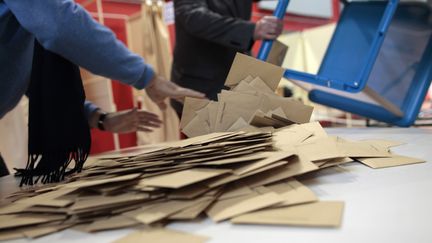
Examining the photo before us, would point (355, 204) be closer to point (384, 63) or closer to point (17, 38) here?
point (17, 38)

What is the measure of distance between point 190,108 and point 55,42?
1.00 ft

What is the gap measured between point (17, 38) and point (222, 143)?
22.0 inches

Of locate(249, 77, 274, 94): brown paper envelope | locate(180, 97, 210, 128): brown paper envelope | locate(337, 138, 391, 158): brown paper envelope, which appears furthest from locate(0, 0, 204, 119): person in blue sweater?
locate(337, 138, 391, 158): brown paper envelope

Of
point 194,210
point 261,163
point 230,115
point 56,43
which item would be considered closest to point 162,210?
point 194,210

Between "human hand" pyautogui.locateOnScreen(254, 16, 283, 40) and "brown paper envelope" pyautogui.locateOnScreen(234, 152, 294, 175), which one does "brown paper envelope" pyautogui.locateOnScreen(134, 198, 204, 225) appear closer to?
"brown paper envelope" pyautogui.locateOnScreen(234, 152, 294, 175)

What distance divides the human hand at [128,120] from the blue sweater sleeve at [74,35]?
0.27m

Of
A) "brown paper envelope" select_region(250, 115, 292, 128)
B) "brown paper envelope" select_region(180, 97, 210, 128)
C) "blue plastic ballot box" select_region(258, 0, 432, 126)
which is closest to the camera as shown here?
"brown paper envelope" select_region(250, 115, 292, 128)

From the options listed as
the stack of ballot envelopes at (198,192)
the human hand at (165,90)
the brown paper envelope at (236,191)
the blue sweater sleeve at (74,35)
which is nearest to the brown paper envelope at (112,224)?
the stack of ballot envelopes at (198,192)

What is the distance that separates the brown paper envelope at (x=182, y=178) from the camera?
1.37 feet

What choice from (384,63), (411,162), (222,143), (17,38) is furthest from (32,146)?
(384,63)

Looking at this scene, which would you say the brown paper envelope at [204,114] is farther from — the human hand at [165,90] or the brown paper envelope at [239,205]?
the brown paper envelope at [239,205]

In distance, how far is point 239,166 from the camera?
1.57 ft

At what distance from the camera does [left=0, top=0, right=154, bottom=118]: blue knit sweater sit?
735 mm

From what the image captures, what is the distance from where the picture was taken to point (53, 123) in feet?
2.39
